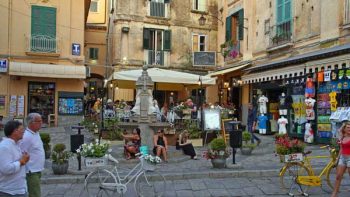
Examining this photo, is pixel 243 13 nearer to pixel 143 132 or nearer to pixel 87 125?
pixel 87 125

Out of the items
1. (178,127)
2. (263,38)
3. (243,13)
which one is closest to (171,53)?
(243,13)

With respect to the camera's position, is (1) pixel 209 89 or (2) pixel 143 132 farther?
(1) pixel 209 89

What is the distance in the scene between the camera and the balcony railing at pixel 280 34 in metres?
18.8

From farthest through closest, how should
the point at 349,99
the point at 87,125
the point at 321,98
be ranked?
1. the point at 87,125
2. the point at 321,98
3. the point at 349,99

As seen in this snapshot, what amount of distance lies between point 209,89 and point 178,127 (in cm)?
1283

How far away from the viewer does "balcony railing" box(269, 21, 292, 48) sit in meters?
18.8

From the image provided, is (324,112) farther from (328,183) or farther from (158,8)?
(158,8)

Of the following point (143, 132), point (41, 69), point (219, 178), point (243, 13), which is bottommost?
point (219, 178)

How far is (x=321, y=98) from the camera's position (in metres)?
16.0

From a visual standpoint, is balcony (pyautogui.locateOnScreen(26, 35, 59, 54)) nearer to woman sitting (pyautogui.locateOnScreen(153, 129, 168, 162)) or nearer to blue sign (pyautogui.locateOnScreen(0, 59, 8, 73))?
blue sign (pyautogui.locateOnScreen(0, 59, 8, 73))

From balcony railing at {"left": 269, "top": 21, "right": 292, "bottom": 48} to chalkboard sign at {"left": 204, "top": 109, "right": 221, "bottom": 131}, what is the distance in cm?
534

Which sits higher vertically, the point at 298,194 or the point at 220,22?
the point at 220,22

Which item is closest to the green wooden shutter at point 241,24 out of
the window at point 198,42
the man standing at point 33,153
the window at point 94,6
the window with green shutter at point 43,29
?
the window at point 198,42

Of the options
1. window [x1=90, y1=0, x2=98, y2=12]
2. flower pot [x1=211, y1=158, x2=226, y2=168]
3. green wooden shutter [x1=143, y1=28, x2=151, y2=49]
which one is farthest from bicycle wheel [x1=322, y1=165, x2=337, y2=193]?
window [x1=90, y1=0, x2=98, y2=12]
